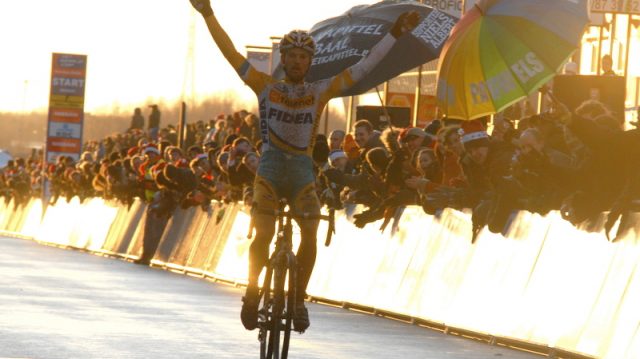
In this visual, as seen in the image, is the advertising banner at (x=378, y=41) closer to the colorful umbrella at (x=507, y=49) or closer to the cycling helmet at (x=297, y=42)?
the colorful umbrella at (x=507, y=49)

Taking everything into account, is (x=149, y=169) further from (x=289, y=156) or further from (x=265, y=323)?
(x=265, y=323)

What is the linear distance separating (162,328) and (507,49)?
3791 mm

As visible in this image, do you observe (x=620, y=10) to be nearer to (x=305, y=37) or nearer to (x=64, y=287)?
(x=64, y=287)

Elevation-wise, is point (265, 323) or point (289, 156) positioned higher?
point (289, 156)

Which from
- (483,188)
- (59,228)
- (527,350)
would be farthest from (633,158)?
(59,228)

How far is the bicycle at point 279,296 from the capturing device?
13.2 m

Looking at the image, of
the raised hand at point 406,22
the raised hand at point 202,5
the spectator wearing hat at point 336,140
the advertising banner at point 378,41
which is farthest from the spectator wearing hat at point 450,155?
the raised hand at point 202,5

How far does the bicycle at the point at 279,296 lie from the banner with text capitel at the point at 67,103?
80.1 m

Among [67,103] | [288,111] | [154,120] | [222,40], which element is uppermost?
[222,40]

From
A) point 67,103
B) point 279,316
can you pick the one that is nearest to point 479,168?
point 279,316

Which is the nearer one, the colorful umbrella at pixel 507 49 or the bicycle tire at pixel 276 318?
the bicycle tire at pixel 276 318

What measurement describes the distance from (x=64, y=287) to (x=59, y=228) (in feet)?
85.7

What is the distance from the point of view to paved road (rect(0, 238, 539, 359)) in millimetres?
14984

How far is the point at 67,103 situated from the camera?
310 feet
